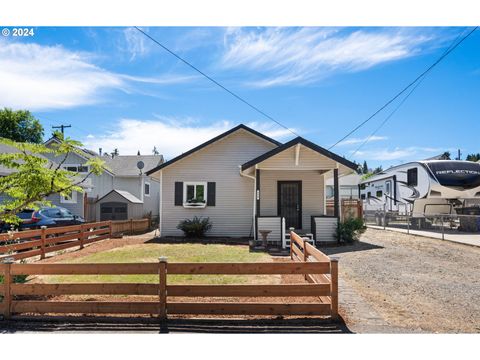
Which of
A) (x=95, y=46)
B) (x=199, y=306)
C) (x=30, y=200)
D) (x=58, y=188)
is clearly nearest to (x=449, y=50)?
(x=199, y=306)

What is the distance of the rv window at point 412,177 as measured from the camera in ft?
50.3

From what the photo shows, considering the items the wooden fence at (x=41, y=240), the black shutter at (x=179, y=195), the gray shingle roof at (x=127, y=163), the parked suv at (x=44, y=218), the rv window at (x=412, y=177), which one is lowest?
the wooden fence at (x=41, y=240)

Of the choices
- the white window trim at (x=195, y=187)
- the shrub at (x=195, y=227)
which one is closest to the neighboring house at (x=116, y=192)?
the white window trim at (x=195, y=187)

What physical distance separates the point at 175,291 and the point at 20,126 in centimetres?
636

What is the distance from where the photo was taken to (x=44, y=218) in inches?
453

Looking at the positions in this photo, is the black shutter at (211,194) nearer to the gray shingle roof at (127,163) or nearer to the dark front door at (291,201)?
the dark front door at (291,201)

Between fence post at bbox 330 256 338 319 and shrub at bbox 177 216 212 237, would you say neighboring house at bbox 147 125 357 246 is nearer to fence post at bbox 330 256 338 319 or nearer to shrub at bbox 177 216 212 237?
shrub at bbox 177 216 212 237

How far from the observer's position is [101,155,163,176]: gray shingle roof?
20578 mm

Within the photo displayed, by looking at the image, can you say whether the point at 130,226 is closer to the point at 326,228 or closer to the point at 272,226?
the point at 272,226

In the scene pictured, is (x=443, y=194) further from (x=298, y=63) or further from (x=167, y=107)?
(x=167, y=107)

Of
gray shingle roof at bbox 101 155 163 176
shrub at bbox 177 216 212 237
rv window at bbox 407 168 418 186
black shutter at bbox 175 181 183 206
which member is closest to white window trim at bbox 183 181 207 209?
black shutter at bbox 175 181 183 206

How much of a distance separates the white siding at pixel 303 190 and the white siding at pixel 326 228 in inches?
77.8

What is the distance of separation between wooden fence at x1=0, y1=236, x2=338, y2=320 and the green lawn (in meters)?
1.71

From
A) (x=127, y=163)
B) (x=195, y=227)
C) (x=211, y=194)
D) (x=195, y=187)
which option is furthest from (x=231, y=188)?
(x=127, y=163)
